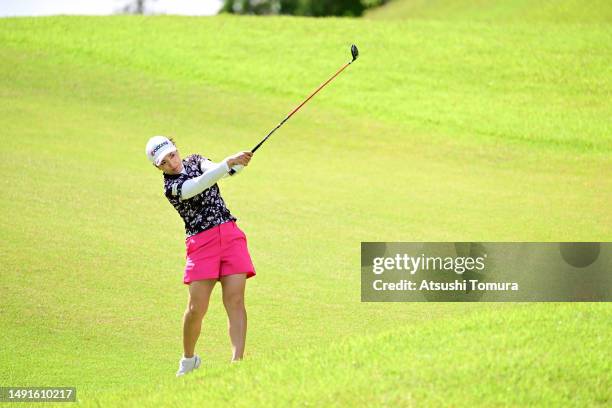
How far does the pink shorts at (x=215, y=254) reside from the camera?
8148 mm

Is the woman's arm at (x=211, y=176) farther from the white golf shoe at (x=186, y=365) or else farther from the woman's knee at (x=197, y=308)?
the white golf shoe at (x=186, y=365)

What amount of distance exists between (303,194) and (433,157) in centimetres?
475

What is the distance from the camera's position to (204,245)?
8156 millimetres

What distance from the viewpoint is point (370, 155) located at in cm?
2106

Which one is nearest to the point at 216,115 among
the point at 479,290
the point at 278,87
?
the point at 278,87

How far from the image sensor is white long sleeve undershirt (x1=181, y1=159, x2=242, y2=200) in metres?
7.76

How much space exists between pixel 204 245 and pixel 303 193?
30.0ft

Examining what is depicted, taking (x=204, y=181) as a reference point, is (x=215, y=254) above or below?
below

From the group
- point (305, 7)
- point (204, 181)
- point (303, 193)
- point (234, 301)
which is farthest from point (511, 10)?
Answer: point (204, 181)

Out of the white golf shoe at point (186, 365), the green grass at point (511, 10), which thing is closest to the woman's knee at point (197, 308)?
the white golf shoe at point (186, 365)

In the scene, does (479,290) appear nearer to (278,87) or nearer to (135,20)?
(278,87)

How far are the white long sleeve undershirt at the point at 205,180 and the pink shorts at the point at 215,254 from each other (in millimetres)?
384

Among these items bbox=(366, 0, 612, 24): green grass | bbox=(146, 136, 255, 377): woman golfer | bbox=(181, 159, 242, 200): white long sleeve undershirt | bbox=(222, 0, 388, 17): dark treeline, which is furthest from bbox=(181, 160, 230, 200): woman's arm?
bbox=(222, 0, 388, 17): dark treeline

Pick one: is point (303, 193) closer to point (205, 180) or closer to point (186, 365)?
point (186, 365)
